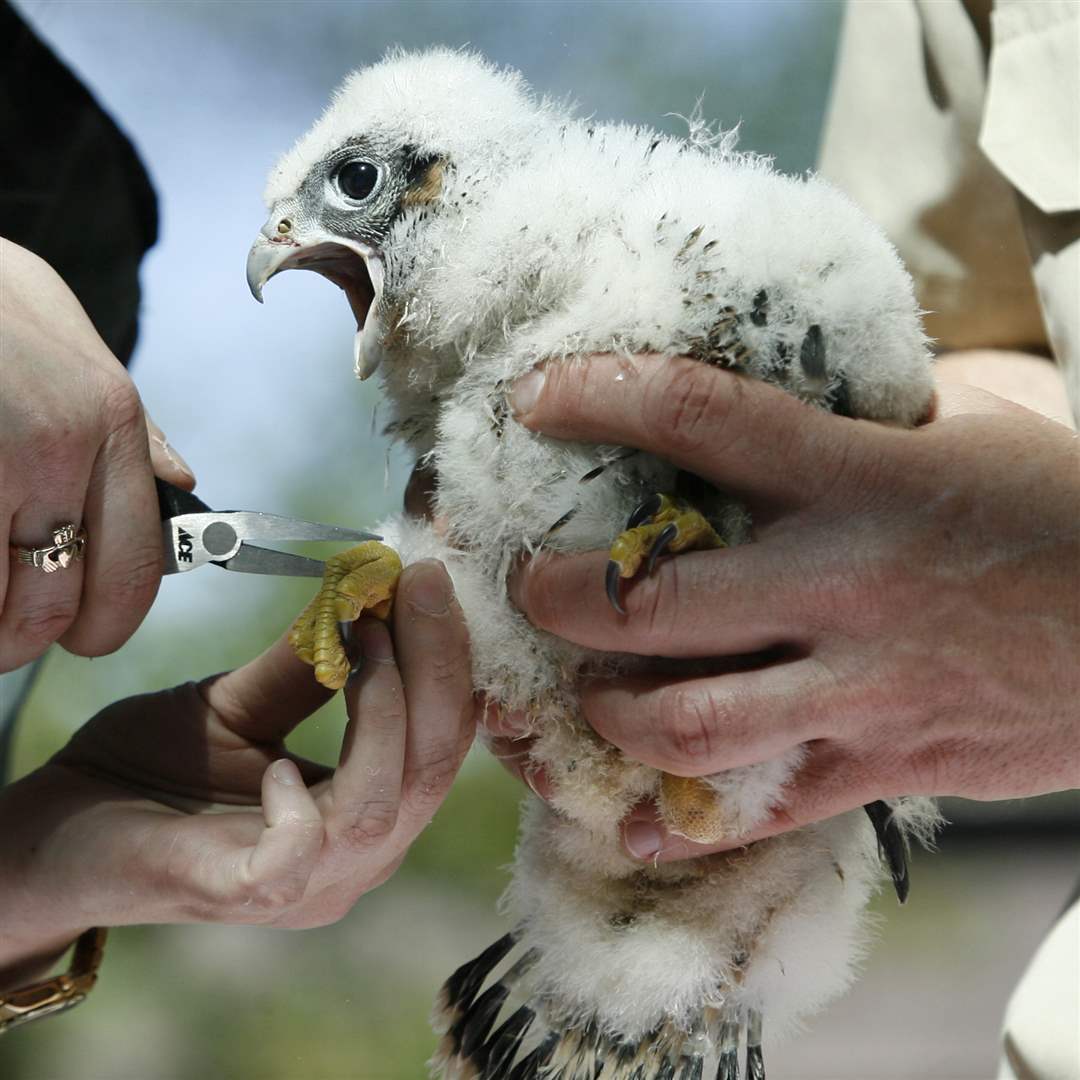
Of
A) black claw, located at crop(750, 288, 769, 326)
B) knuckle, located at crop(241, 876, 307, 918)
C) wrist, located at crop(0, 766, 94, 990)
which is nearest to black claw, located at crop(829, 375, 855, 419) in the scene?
black claw, located at crop(750, 288, 769, 326)

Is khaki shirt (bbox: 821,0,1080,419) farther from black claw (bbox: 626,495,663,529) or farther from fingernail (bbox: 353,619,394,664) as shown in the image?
fingernail (bbox: 353,619,394,664)

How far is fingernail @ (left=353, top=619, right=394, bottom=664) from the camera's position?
1226 mm

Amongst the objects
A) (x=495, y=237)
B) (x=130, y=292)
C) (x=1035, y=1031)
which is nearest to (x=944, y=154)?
(x=495, y=237)

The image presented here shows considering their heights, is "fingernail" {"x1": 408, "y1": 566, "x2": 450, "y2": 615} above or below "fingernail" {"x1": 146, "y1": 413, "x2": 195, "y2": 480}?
below

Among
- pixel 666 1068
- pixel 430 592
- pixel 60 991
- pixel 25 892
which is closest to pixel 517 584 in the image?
pixel 430 592

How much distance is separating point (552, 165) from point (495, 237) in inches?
4.2

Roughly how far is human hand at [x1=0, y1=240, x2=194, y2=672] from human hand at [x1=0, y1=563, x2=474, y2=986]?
27 centimetres

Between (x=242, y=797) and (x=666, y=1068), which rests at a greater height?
(x=242, y=797)

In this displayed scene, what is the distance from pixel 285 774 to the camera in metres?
1.27

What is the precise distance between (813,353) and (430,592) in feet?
1.60

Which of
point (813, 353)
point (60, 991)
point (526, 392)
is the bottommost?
point (60, 991)

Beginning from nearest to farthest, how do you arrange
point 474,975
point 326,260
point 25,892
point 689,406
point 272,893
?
1. point 689,406
2. point 272,893
3. point 326,260
4. point 25,892
5. point 474,975

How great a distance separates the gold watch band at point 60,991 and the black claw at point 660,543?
1021 millimetres

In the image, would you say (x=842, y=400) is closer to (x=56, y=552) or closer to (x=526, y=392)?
(x=526, y=392)
